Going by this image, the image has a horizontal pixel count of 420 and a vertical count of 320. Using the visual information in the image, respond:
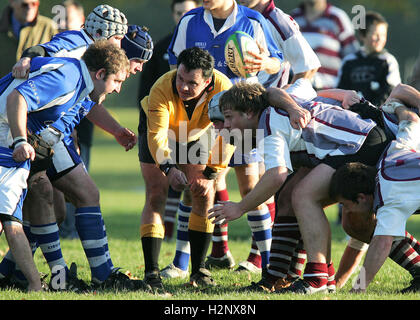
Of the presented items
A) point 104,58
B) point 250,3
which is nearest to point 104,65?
point 104,58

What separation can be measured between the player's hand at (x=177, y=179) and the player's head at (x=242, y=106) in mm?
497

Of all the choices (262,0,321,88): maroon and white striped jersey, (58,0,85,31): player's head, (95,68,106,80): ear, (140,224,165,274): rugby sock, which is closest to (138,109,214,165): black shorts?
(140,224,165,274): rugby sock

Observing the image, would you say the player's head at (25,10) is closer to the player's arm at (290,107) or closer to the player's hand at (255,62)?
the player's hand at (255,62)

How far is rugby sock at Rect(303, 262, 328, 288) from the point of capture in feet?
17.5

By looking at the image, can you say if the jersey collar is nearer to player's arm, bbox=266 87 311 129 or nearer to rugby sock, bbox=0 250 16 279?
player's arm, bbox=266 87 311 129

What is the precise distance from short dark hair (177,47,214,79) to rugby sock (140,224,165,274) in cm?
128

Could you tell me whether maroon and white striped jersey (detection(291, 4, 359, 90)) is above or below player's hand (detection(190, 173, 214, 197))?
below

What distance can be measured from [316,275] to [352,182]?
0.70 metres

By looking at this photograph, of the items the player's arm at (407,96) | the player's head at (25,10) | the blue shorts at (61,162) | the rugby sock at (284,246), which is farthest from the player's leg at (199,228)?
the player's head at (25,10)

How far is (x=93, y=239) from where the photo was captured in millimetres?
5863

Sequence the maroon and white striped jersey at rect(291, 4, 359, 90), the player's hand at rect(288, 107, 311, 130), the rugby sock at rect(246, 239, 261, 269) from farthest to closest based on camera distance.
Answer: the maroon and white striped jersey at rect(291, 4, 359, 90) → the rugby sock at rect(246, 239, 261, 269) → the player's hand at rect(288, 107, 311, 130)

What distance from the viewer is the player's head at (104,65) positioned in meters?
5.55

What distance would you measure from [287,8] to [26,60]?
32.3 m
